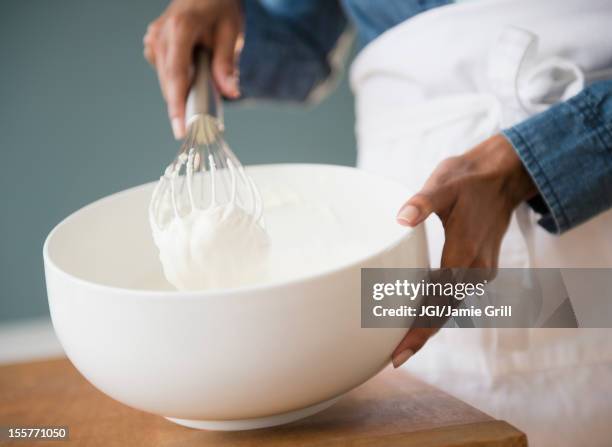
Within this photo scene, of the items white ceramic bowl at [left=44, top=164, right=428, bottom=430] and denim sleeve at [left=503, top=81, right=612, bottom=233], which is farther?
denim sleeve at [left=503, top=81, right=612, bottom=233]

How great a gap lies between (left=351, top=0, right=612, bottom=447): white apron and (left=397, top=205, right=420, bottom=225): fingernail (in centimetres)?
20

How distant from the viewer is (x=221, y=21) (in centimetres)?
75

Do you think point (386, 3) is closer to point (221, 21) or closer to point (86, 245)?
point (221, 21)

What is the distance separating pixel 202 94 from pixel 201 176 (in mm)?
94

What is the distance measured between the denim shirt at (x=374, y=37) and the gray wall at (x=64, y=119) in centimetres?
100

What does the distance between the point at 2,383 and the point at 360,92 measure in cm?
43

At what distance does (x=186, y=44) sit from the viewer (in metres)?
0.67

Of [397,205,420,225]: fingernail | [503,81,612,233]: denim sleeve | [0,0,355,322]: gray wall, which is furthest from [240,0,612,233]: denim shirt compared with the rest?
[0,0,355,322]: gray wall

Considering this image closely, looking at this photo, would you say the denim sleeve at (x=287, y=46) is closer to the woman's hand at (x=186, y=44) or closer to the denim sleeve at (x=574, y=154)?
the woman's hand at (x=186, y=44)

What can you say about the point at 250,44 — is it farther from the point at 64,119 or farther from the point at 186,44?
the point at 64,119

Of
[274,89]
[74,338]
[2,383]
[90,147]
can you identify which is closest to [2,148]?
[90,147]

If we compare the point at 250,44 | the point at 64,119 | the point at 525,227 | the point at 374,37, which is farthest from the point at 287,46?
the point at 64,119

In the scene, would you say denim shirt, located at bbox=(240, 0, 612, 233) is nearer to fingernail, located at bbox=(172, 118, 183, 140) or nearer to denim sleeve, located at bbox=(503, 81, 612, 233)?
denim sleeve, located at bbox=(503, 81, 612, 233)

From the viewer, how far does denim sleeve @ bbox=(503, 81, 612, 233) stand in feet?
1.71
